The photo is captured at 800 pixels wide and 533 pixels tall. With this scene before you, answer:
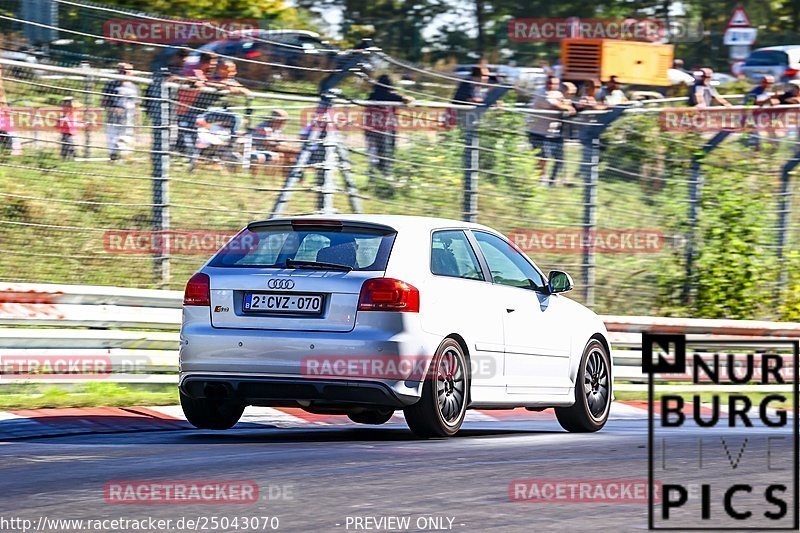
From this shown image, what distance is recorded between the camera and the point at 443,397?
9.04 meters

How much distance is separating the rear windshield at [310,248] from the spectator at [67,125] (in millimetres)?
4295

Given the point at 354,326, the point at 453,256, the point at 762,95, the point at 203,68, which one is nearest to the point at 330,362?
the point at 354,326

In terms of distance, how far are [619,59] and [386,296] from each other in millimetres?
26535

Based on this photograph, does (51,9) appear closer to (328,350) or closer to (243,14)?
(328,350)

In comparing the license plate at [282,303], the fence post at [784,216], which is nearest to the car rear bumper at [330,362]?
the license plate at [282,303]

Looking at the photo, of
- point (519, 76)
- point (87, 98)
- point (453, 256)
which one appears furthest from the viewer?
point (519, 76)

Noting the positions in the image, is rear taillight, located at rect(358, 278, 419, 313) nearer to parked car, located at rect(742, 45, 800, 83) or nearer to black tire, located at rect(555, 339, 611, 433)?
black tire, located at rect(555, 339, 611, 433)

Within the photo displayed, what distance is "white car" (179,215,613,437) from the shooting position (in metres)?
8.66

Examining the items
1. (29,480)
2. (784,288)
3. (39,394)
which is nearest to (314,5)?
(784,288)

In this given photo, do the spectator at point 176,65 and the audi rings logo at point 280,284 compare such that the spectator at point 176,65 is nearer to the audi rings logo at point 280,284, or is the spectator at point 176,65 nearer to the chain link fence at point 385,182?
the chain link fence at point 385,182

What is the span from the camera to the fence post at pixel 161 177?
13336 mm

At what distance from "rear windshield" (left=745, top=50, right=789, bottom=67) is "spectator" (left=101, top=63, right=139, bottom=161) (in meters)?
24.9

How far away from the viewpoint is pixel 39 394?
10672mm

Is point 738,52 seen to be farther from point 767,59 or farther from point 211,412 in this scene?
point 211,412
